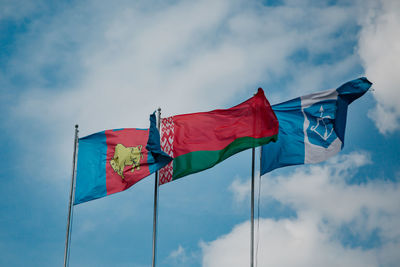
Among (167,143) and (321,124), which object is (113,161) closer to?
(167,143)

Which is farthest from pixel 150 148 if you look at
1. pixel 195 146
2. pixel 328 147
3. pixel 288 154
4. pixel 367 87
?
pixel 367 87

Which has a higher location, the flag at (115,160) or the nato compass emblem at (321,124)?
the nato compass emblem at (321,124)

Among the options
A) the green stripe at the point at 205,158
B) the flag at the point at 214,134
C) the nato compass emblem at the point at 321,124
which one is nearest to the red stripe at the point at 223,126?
the flag at the point at 214,134

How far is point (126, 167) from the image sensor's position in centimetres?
2714

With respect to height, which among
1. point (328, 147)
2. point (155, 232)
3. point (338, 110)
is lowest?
point (155, 232)

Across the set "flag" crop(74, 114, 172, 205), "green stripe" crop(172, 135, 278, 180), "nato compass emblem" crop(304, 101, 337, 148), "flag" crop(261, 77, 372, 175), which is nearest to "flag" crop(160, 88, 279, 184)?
"green stripe" crop(172, 135, 278, 180)

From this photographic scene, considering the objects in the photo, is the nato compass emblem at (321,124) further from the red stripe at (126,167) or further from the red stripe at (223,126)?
the red stripe at (126,167)

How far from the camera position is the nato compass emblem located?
2747cm

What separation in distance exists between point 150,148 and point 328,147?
8.22m

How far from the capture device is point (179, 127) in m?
28.0

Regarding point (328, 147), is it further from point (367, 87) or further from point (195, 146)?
point (195, 146)

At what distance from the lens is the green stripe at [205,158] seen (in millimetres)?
26500

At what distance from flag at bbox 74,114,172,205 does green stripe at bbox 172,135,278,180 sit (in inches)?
55.7

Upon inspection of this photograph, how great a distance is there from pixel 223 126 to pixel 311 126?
4184 mm
